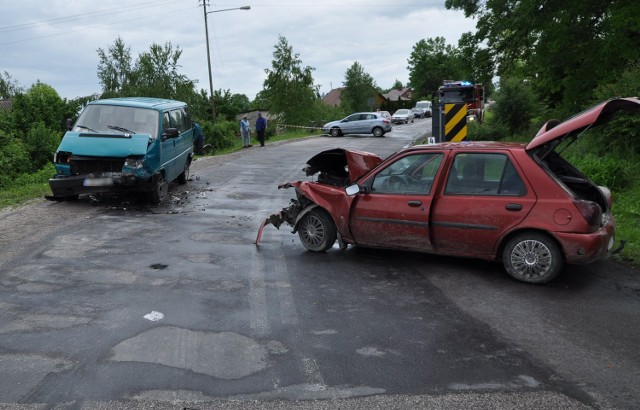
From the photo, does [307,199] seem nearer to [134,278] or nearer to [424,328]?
[134,278]

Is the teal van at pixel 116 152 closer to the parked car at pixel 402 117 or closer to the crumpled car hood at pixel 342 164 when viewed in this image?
the crumpled car hood at pixel 342 164

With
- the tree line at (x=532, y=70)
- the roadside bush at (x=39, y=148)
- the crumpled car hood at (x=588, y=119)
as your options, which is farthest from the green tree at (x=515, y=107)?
the roadside bush at (x=39, y=148)

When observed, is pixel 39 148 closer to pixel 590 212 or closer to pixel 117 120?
pixel 117 120

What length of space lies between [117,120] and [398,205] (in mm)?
7194

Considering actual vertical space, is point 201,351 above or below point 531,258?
below

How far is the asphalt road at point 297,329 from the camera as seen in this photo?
3.72m

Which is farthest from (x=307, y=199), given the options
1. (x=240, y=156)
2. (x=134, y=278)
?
(x=240, y=156)

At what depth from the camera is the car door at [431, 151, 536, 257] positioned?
20.0 feet

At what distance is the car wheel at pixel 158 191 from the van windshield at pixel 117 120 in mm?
929

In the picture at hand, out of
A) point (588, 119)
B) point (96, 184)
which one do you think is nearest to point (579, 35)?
point (588, 119)

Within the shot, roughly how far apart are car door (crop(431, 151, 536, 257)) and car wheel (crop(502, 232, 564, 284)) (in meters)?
0.19

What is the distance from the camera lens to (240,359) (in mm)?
4230

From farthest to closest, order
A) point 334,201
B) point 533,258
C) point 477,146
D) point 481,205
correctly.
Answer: point 334,201, point 477,146, point 481,205, point 533,258

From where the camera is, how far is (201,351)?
4379 mm
